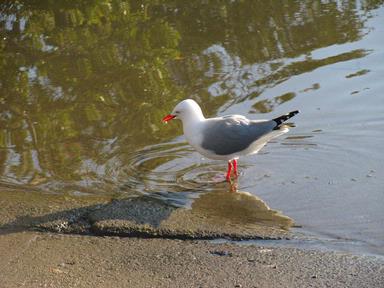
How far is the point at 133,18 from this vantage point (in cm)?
1040

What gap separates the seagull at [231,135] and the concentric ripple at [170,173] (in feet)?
0.63

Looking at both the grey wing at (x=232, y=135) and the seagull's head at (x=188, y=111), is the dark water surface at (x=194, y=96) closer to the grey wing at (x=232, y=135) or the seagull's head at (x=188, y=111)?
the grey wing at (x=232, y=135)

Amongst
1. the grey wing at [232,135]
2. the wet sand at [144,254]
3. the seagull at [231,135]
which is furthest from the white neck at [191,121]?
the wet sand at [144,254]

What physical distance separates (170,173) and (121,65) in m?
2.86

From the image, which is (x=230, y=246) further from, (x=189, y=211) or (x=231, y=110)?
(x=231, y=110)

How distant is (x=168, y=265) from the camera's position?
15.0 ft

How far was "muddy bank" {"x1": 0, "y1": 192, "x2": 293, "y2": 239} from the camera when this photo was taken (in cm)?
507

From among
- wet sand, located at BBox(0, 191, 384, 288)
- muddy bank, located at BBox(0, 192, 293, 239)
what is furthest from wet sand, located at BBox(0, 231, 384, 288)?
muddy bank, located at BBox(0, 192, 293, 239)

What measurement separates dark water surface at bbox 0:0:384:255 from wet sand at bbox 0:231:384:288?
1.58 ft

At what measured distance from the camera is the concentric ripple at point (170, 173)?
6020 mm

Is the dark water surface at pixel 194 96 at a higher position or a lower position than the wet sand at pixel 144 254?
higher

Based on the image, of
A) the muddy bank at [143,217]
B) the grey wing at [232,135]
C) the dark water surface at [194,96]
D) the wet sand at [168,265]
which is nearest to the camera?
the wet sand at [168,265]

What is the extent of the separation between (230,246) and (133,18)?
6114mm

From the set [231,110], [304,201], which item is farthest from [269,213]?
[231,110]
